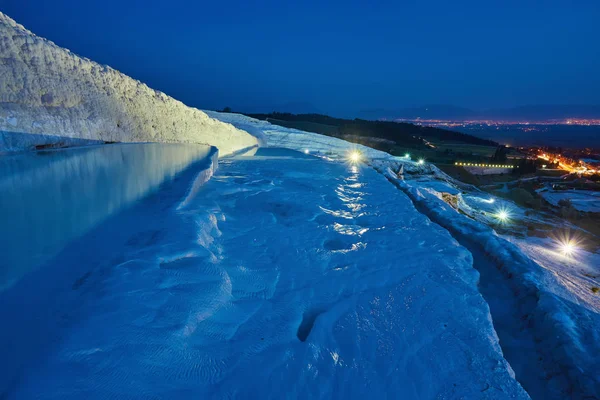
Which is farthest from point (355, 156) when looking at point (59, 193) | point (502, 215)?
point (59, 193)

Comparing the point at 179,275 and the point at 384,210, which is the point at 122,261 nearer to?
the point at 179,275

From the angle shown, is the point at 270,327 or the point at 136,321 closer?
the point at 136,321

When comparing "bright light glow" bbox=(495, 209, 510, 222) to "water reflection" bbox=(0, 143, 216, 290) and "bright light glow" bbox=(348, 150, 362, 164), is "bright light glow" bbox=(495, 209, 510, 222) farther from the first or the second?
"water reflection" bbox=(0, 143, 216, 290)

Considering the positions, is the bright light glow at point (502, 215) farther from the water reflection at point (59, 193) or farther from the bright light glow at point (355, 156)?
the water reflection at point (59, 193)

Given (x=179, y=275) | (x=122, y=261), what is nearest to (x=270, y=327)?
(x=179, y=275)

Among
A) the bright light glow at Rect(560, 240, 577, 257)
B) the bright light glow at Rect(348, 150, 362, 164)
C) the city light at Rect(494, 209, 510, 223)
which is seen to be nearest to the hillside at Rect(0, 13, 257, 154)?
the bright light glow at Rect(348, 150, 362, 164)

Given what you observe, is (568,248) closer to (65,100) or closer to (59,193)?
(59,193)

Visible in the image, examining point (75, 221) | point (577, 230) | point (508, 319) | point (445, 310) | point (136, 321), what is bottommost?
point (577, 230)
